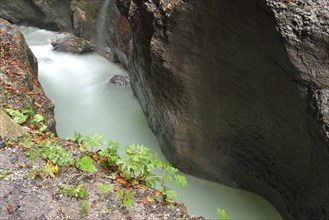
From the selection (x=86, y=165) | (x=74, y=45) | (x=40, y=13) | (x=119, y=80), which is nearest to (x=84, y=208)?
(x=86, y=165)

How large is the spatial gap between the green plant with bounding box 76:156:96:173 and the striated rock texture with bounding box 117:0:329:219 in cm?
279

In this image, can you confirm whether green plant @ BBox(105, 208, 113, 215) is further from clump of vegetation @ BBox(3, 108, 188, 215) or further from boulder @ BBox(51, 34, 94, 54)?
boulder @ BBox(51, 34, 94, 54)

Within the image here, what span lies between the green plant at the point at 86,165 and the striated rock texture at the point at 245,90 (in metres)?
2.79

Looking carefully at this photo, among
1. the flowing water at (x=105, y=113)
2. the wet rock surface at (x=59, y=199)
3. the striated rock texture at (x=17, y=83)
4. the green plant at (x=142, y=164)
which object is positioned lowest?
the flowing water at (x=105, y=113)

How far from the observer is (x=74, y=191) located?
3516mm

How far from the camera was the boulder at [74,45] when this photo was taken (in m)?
13.2

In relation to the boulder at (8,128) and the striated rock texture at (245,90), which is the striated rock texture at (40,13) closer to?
the striated rock texture at (245,90)

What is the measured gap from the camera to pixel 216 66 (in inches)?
221

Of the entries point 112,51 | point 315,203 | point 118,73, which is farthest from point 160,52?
point 112,51

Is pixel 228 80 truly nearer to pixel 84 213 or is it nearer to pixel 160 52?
pixel 160 52

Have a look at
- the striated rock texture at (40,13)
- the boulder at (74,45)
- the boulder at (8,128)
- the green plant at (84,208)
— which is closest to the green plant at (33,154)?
the boulder at (8,128)

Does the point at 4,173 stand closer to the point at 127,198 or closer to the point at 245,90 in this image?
the point at 127,198

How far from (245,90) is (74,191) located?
3.29 meters

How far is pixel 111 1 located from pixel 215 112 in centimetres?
813
